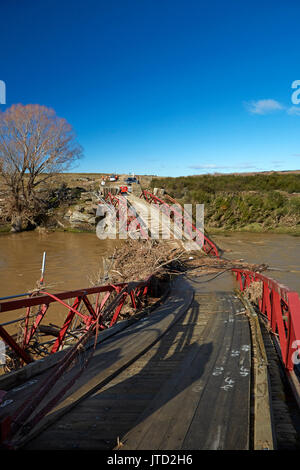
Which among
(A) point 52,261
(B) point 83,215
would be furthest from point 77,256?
Result: (B) point 83,215

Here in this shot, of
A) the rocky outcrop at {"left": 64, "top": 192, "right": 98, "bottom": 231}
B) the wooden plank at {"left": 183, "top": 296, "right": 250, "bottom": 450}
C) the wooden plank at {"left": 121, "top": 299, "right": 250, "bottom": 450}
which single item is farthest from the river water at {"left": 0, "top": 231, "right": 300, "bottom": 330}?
the wooden plank at {"left": 183, "top": 296, "right": 250, "bottom": 450}

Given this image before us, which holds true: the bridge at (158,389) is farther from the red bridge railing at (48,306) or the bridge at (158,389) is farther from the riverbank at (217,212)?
the riverbank at (217,212)

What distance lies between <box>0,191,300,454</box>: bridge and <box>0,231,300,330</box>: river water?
5421 millimetres

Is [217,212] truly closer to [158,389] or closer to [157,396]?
[158,389]

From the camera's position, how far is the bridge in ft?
7.43

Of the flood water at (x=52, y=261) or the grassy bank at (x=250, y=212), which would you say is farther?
the grassy bank at (x=250, y=212)

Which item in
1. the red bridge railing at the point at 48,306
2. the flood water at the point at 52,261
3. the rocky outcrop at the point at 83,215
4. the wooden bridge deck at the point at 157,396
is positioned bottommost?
the flood water at the point at 52,261

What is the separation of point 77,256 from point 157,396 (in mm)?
15032

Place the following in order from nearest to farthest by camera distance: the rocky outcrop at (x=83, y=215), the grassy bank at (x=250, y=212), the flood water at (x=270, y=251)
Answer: the flood water at (x=270, y=251) → the rocky outcrop at (x=83, y=215) → the grassy bank at (x=250, y=212)

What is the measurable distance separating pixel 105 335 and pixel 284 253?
16.5 metres

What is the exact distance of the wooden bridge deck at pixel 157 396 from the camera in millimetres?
2299

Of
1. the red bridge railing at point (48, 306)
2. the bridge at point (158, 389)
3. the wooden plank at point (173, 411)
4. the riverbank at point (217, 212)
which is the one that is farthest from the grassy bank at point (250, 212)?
the wooden plank at point (173, 411)
